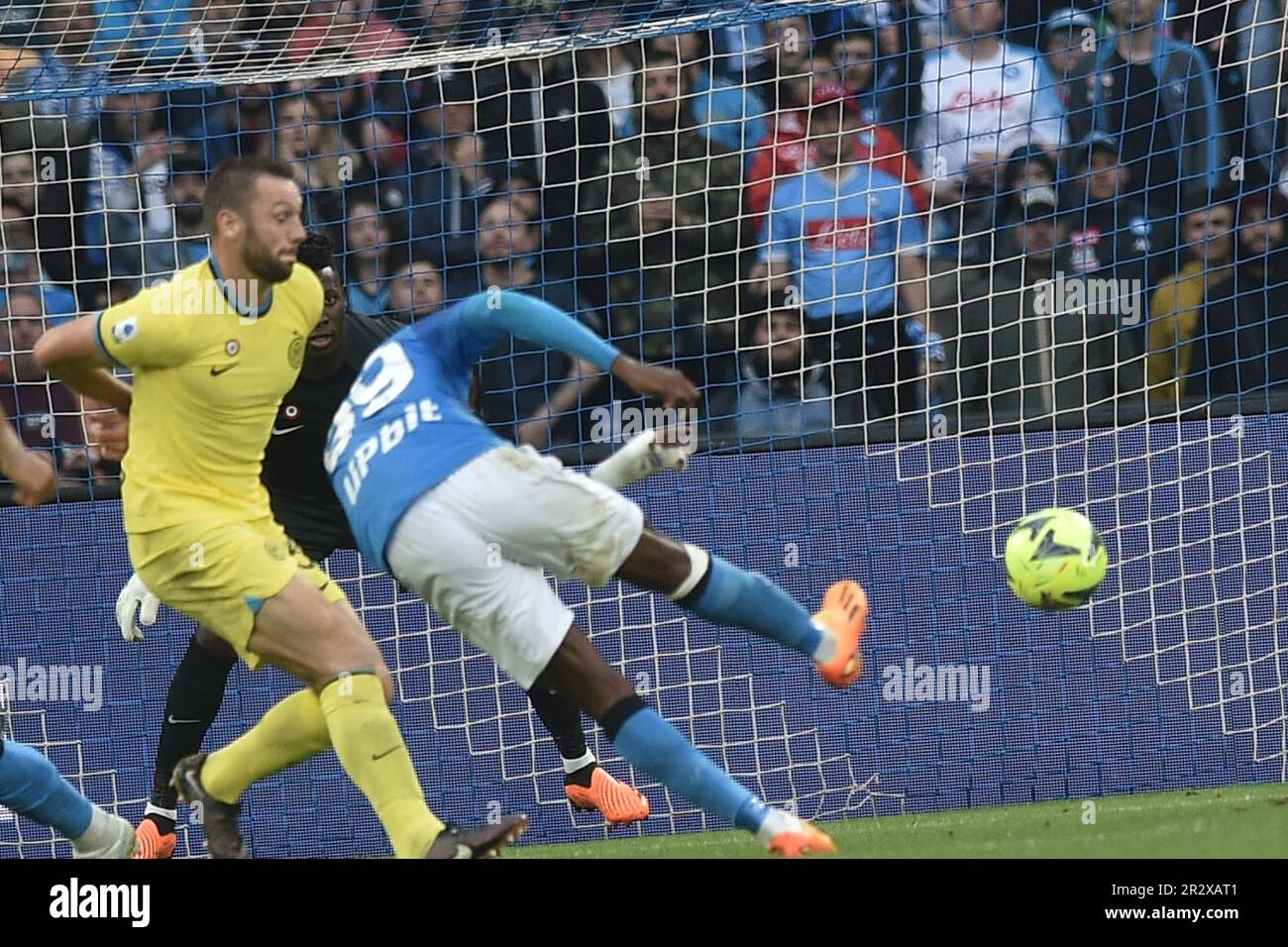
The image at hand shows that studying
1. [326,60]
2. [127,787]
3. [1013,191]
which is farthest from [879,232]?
[127,787]

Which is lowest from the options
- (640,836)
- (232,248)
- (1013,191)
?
(640,836)

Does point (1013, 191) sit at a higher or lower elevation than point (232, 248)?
higher

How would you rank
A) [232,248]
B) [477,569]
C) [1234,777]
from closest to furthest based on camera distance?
[477,569] < [232,248] < [1234,777]

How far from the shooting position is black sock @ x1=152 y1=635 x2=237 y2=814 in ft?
23.5

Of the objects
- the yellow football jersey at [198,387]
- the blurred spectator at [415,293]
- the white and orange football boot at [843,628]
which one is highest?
the blurred spectator at [415,293]

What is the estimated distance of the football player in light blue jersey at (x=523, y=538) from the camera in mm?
5449

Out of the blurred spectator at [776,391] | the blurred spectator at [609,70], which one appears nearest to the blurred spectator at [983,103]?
the blurred spectator at [776,391]

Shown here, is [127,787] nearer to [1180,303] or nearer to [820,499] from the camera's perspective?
[820,499]

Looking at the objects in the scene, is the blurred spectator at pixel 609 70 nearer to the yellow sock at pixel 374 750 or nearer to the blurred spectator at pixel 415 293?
the blurred spectator at pixel 415 293

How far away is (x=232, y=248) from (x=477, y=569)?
1270 mm

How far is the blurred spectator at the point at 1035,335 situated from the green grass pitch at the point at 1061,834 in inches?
56.5

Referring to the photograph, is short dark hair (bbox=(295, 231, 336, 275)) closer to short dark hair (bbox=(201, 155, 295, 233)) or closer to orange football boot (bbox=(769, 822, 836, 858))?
short dark hair (bbox=(201, 155, 295, 233))

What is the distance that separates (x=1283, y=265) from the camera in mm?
7977

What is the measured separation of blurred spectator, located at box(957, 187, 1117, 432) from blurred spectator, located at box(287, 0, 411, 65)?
230 cm
